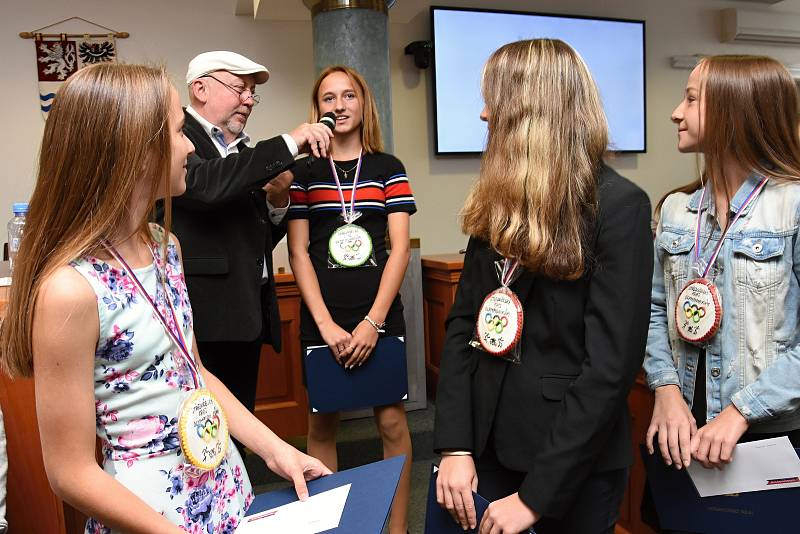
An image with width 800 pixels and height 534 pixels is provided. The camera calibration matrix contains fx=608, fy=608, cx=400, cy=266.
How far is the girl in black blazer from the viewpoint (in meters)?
1.06

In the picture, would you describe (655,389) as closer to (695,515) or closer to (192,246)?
(695,515)

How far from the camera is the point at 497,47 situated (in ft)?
15.5

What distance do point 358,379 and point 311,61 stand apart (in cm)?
339

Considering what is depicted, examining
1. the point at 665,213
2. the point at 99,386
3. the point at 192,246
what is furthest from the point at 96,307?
the point at 665,213

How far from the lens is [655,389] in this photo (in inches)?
54.9

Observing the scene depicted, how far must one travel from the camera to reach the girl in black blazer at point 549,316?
3.47 ft

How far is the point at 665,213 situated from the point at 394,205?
2.92ft

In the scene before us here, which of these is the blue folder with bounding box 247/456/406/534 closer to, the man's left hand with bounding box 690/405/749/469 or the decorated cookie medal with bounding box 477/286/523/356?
the decorated cookie medal with bounding box 477/286/523/356

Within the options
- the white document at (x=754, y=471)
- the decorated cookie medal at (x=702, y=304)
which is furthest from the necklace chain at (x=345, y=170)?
the white document at (x=754, y=471)

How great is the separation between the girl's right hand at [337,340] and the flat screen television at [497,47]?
3.25 metres

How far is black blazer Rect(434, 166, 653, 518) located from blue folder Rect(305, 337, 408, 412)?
2.67 ft

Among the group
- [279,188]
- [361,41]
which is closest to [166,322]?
[279,188]

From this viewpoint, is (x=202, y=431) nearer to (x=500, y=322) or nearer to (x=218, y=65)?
(x=500, y=322)

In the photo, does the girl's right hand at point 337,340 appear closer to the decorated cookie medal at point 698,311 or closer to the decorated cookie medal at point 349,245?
the decorated cookie medal at point 349,245
